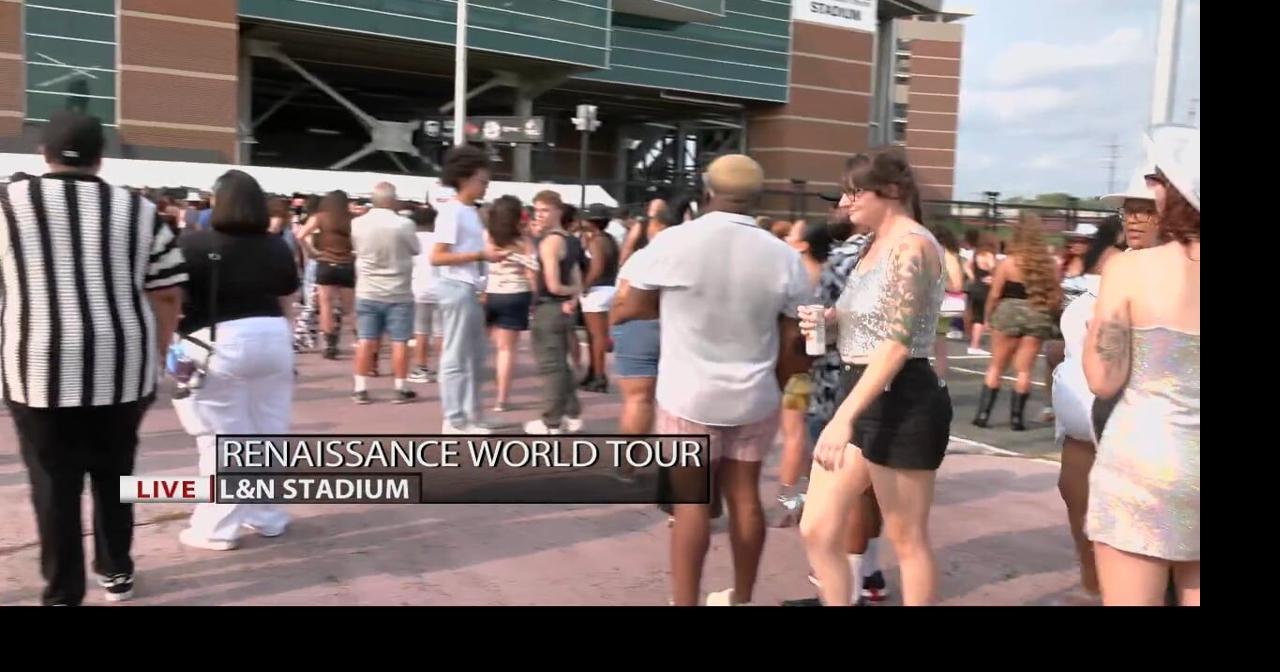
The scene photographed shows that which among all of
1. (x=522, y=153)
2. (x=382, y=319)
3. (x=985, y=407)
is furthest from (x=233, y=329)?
(x=522, y=153)

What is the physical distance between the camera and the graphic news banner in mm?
4270

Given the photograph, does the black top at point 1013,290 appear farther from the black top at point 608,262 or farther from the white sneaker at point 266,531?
the white sneaker at point 266,531

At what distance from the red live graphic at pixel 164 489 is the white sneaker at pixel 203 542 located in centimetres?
15

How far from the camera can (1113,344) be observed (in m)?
2.53

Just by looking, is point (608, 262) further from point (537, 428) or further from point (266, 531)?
point (266, 531)

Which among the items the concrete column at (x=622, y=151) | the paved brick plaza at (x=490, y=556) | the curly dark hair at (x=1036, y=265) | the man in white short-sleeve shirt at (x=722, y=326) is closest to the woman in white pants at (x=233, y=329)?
the paved brick plaza at (x=490, y=556)

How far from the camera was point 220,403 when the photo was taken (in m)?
4.23

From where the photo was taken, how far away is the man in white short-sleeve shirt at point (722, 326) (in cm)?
330

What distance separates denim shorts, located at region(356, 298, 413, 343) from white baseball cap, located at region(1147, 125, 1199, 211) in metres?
5.73

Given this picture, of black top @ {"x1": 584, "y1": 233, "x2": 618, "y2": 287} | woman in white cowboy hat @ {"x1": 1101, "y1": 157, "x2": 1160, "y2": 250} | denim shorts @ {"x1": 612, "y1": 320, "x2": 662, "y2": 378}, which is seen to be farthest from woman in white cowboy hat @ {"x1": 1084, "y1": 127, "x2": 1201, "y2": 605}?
black top @ {"x1": 584, "y1": 233, "x2": 618, "y2": 287}

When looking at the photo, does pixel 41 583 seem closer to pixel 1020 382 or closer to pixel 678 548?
pixel 678 548
